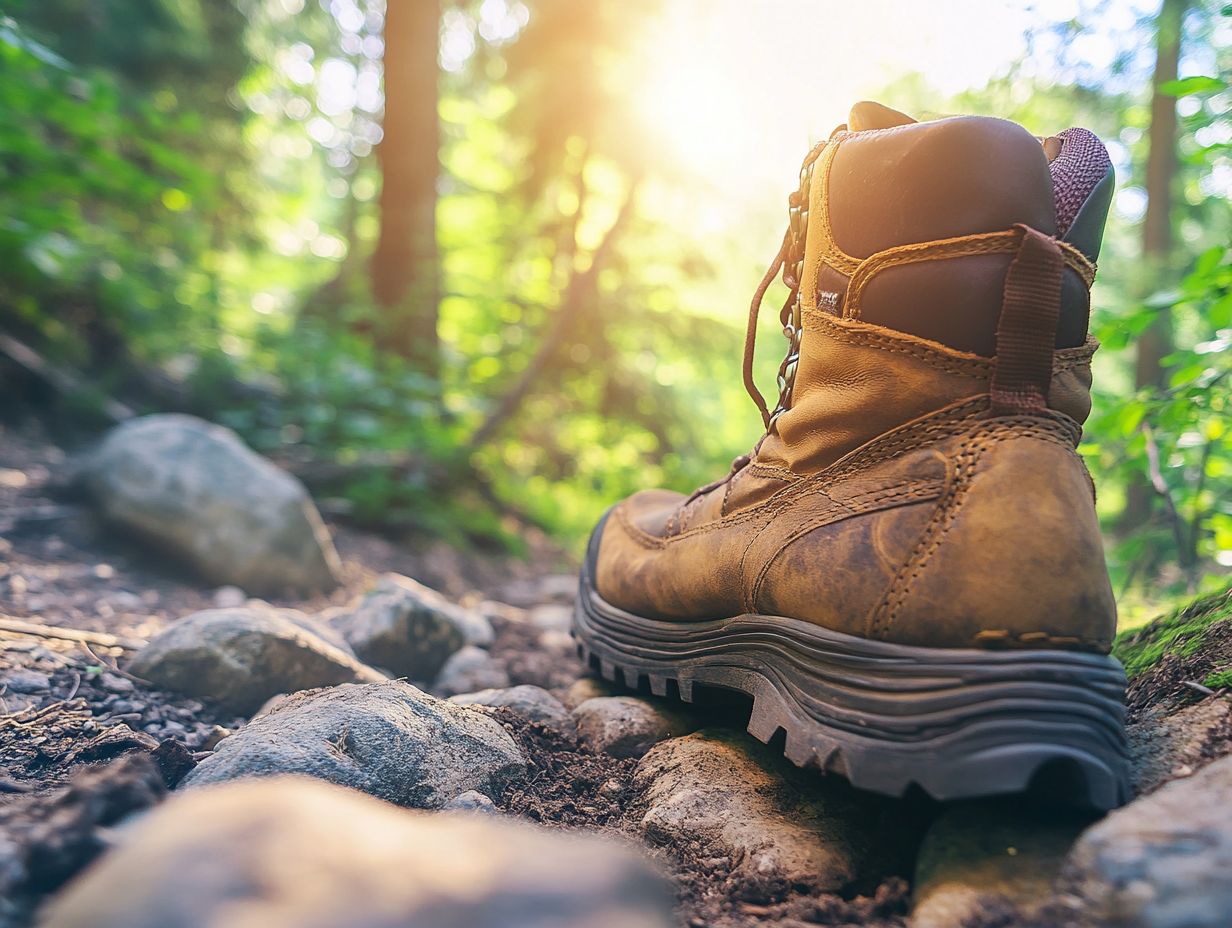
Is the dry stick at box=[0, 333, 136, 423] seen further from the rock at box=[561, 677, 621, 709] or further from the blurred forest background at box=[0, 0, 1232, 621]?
the rock at box=[561, 677, 621, 709]

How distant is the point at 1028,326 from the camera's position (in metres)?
1.33

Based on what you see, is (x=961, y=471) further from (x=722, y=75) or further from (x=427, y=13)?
(x=427, y=13)

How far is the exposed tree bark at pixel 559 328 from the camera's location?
18.4 ft

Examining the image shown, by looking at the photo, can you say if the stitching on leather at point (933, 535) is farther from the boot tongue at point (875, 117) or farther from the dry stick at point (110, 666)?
the dry stick at point (110, 666)

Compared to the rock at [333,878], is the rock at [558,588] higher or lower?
lower

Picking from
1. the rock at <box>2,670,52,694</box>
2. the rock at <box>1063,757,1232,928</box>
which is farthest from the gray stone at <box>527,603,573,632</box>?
the rock at <box>1063,757,1232,928</box>

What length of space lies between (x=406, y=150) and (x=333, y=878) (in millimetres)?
6348

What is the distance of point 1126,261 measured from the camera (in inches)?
325

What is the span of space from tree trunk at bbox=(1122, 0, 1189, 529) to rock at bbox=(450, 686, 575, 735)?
17.2 feet

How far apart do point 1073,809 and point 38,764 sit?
70.8 inches

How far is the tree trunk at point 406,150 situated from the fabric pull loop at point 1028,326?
5.33 meters

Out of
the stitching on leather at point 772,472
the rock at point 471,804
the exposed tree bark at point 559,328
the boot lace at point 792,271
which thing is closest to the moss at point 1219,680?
the stitching on leather at point 772,472

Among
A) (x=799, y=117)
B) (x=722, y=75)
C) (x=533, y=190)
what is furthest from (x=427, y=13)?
(x=799, y=117)

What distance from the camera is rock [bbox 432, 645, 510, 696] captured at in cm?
239
